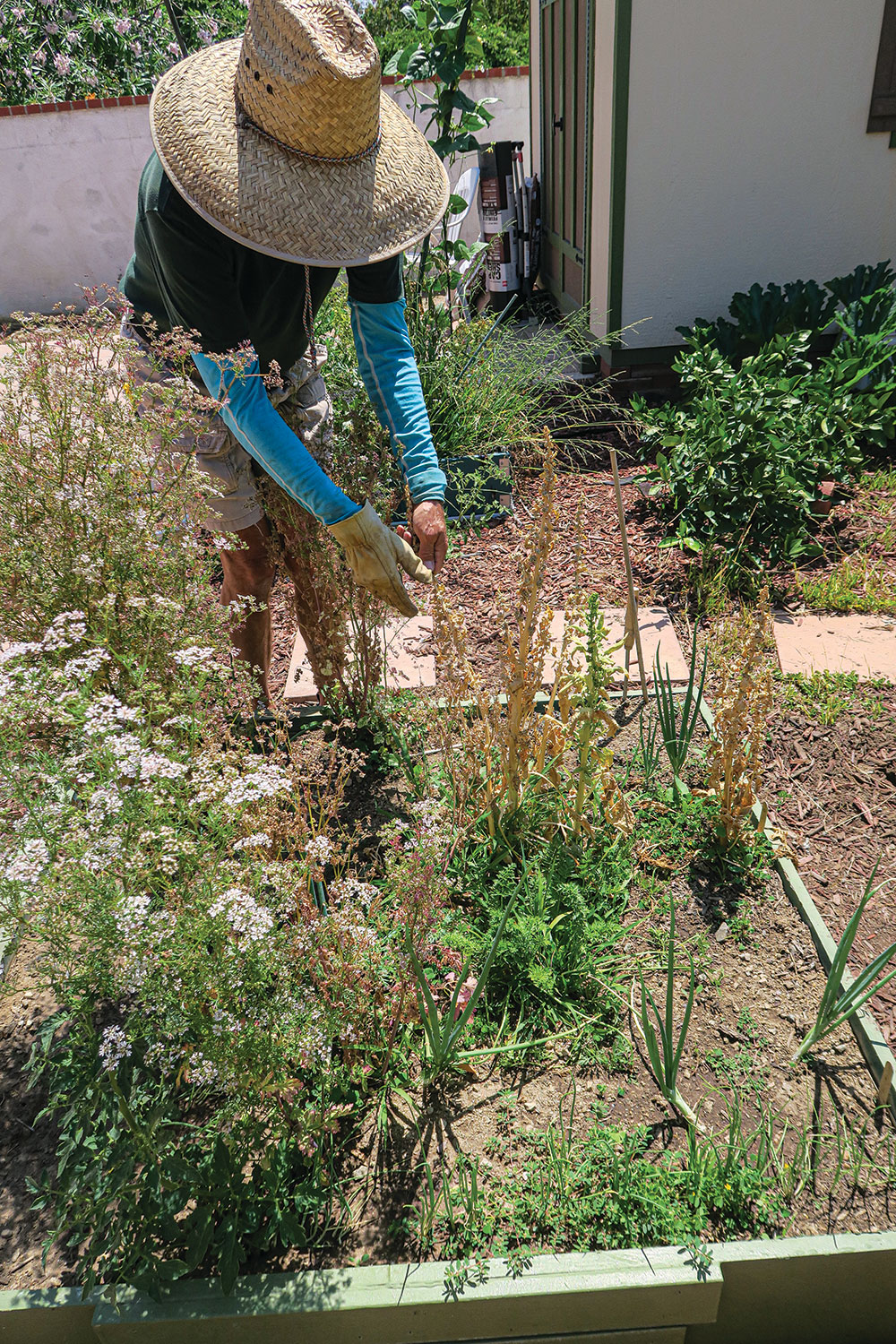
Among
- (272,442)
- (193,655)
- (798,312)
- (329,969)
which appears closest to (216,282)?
(272,442)

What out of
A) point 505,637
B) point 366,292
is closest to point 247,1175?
point 505,637

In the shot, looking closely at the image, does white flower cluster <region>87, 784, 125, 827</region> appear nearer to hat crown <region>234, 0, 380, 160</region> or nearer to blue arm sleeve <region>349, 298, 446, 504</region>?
blue arm sleeve <region>349, 298, 446, 504</region>

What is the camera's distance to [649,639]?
11.0 feet

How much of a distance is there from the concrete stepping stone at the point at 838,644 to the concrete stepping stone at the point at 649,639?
36cm

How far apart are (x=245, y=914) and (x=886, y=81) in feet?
16.9

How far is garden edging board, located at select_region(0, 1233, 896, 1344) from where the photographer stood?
1481 millimetres

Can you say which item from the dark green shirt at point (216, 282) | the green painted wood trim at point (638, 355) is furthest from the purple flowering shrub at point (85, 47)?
the dark green shirt at point (216, 282)

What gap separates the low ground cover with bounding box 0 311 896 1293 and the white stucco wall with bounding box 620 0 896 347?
11.1 feet

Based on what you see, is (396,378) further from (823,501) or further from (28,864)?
(823,501)

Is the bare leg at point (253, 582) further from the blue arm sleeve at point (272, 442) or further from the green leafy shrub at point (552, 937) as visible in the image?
the green leafy shrub at point (552, 937)

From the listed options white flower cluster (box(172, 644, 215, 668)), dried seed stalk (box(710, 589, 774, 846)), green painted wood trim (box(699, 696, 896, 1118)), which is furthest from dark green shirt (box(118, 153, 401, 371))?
green painted wood trim (box(699, 696, 896, 1118))

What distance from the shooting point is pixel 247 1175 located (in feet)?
5.56

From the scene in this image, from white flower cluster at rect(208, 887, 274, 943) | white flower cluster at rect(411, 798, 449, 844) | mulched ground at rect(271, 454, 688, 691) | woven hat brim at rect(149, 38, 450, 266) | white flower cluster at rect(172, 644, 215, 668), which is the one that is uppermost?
woven hat brim at rect(149, 38, 450, 266)

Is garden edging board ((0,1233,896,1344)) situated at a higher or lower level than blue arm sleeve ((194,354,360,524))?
lower
